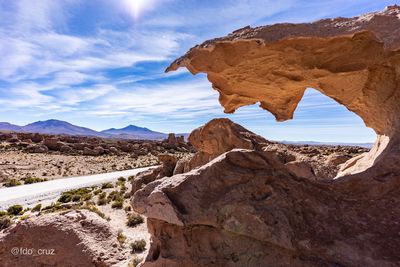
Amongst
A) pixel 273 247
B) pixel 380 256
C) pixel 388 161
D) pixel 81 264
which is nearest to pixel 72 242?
pixel 81 264

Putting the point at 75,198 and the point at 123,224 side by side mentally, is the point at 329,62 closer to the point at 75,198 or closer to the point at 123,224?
the point at 123,224

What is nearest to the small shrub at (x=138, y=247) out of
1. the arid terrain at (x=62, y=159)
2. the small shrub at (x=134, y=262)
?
the small shrub at (x=134, y=262)

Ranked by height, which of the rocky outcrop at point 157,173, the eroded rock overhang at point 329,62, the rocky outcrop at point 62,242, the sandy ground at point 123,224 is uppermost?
the eroded rock overhang at point 329,62

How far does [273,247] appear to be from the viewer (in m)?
5.91

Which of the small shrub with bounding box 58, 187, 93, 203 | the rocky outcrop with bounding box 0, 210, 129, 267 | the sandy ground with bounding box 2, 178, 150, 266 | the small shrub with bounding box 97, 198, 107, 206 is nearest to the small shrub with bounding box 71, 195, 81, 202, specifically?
the small shrub with bounding box 58, 187, 93, 203

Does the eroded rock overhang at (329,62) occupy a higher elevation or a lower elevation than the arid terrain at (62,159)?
higher

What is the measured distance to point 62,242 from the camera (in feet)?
29.8

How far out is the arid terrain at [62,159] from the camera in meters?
39.8

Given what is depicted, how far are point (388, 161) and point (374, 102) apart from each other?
2.48 meters

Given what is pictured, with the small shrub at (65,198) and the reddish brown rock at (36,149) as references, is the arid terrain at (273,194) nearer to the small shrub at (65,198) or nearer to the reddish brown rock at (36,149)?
the small shrub at (65,198)

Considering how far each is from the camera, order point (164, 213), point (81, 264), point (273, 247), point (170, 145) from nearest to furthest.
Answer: point (273, 247)
point (164, 213)
point (81, 264)
point (170, 145)

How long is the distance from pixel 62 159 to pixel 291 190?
52.1 metres

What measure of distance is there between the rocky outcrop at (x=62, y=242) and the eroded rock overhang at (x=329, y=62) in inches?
226

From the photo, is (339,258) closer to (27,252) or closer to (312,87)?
(312,87)
